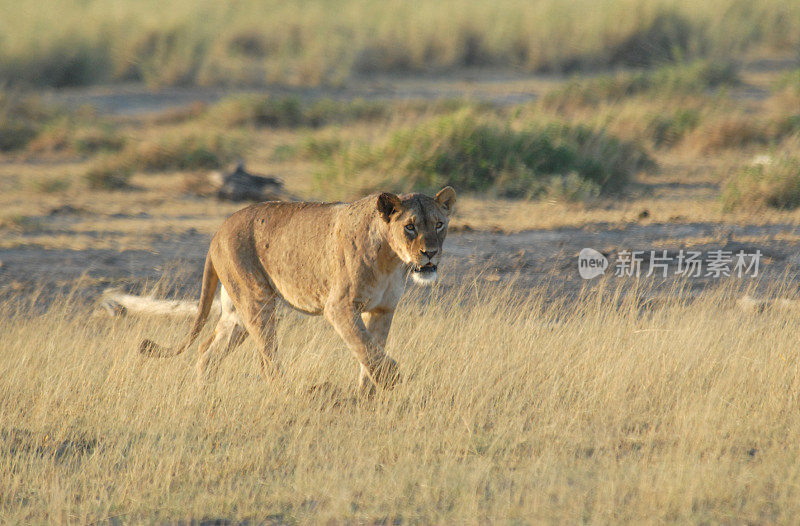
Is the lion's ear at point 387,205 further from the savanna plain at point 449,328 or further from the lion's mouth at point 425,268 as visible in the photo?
the savanna plain at point 449,328

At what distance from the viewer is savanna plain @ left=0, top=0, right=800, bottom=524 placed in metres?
4.68

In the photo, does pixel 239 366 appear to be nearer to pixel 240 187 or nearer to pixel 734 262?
pixel 734 262

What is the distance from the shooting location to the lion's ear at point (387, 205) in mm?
5262

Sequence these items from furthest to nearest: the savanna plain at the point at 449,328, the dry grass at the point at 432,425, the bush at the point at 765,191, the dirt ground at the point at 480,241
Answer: the bush at the point at 765,191 < the dirt ground at the point at 480,241 < the savanna plain at the point at 449,328 < the dry grass at the point at 432,425

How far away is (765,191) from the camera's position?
11.6 meters

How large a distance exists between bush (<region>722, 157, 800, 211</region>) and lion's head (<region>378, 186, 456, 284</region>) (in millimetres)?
7246

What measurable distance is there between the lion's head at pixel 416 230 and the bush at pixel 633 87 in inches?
577

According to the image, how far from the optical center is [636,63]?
26.6 m

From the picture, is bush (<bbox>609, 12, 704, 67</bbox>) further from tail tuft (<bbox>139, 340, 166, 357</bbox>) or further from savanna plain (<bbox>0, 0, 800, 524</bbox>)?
tail tuft (<bbox>139, 340, 166, 357</bbox>)

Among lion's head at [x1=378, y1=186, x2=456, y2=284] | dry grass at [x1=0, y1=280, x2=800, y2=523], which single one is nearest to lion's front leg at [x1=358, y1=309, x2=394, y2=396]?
dry grass at [x1=0, y1=280, x2=800, y2=523]

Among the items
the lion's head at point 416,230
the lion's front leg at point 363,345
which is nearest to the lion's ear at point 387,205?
the lion's head at point 416,230

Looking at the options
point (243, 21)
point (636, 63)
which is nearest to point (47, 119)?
point (243, 21)

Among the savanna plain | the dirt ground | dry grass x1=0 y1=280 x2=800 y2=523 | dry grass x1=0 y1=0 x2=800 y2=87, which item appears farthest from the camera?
dry grass x1=0 y1=0 x2=800 y2=87

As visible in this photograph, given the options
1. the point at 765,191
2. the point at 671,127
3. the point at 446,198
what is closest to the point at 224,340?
the point at 446,198
